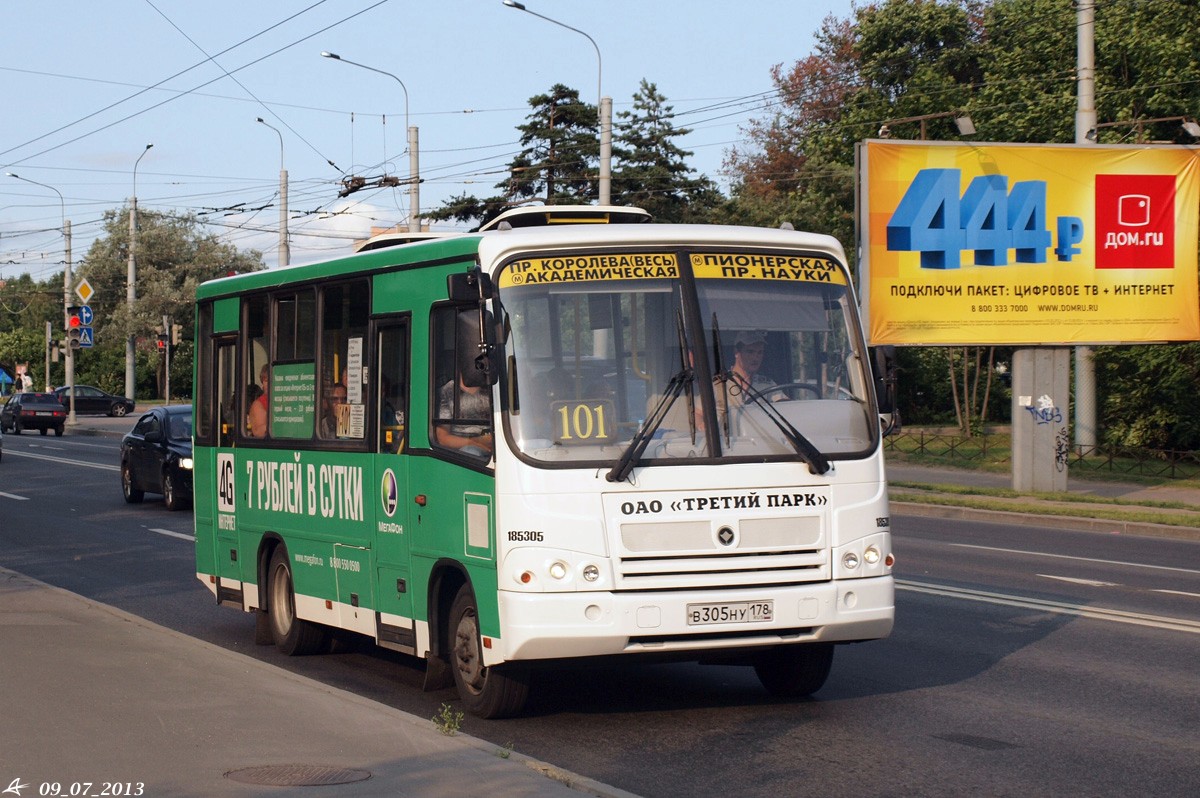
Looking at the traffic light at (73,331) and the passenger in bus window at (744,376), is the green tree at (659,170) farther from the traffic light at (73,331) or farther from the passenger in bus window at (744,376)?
the passenger in bus window at (744,376)

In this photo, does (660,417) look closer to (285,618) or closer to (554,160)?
(285,618)

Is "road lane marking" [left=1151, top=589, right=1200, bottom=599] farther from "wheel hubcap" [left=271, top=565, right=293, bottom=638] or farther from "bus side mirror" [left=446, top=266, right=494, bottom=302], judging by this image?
"bus side mirror" [left=446, top=266, right=494, bottom=302]

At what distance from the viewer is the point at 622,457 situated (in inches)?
305

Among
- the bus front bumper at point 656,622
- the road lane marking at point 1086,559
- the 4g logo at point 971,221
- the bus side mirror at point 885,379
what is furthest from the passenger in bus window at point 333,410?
Answer: the 4g logo at point 971,221

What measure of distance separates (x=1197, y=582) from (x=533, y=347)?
916cm

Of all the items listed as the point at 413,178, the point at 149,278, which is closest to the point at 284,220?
the point at 413,178

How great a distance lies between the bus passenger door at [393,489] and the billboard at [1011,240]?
17880mm

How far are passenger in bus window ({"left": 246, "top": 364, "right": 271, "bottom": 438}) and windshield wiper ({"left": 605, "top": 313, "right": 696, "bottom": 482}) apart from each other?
13.6 ft

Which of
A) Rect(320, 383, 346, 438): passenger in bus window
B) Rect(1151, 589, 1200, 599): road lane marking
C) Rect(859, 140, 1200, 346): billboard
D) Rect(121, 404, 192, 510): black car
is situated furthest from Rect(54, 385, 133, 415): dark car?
Rect(320, 383, 346, 438): passenger in bus window

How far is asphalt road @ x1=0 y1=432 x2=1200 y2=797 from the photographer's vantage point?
7.02m

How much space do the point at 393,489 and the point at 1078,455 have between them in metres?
25.9

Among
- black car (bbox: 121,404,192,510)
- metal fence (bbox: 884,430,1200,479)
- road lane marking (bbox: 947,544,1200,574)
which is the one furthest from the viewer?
metal fence (bbox: 884,430,1200,479)

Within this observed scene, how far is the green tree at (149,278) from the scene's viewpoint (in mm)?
84938

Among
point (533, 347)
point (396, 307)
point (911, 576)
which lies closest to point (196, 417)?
point (396, 307)
